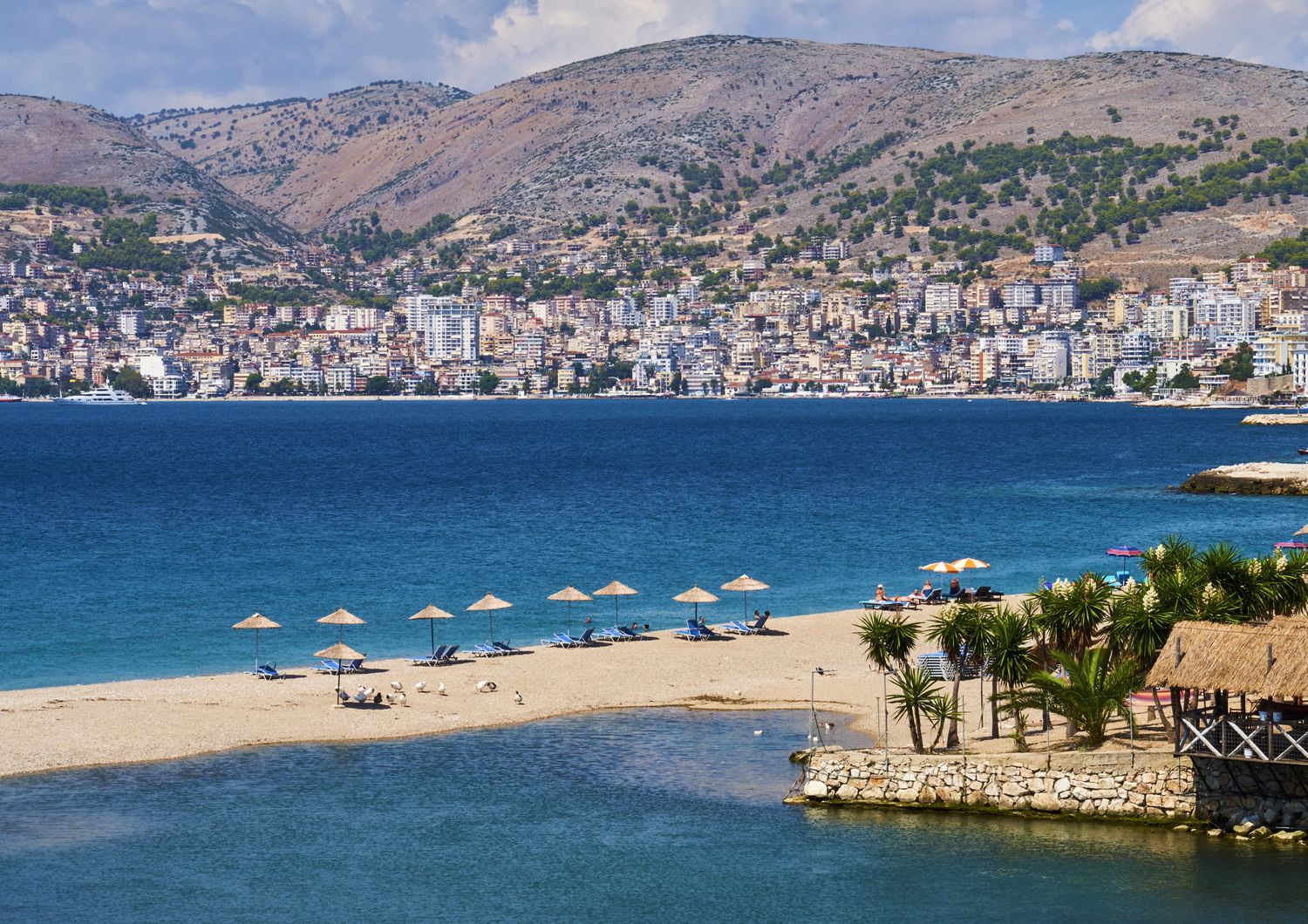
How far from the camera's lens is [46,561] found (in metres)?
64.9

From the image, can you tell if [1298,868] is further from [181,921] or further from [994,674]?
[181,921]

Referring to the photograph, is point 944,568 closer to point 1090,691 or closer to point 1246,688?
point 1090,691

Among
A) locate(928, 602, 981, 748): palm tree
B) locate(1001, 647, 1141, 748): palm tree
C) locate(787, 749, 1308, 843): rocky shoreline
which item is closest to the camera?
locate(787, 749, 1308, 843): rocky shoreline

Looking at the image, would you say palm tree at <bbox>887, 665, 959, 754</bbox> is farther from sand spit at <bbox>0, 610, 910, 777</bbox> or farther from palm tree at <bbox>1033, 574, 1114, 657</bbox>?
sand spit at <bbox>0, 610, 910, 777</bbox>

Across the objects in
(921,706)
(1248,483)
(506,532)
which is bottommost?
(506,532)

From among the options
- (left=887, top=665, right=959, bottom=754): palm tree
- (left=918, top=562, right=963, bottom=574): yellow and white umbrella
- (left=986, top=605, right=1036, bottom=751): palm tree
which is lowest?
(left=887, top=665, right=959, bottom=754): palm tree

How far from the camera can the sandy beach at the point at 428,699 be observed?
3447 cm

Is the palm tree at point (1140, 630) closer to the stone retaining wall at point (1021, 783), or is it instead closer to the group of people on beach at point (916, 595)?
the stone retaining wall at point (1021, 783)

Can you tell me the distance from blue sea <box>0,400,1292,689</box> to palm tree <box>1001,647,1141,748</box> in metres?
19.1

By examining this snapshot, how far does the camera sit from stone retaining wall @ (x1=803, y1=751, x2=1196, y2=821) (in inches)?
1117

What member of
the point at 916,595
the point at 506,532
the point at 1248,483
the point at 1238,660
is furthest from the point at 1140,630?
the point at 1248,483

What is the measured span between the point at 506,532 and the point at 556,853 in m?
47.5

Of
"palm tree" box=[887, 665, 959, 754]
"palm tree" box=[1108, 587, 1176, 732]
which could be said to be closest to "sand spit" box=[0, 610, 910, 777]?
"palm tree" box=[887, 665, 959, 754]

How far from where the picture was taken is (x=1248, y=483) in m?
89.2
